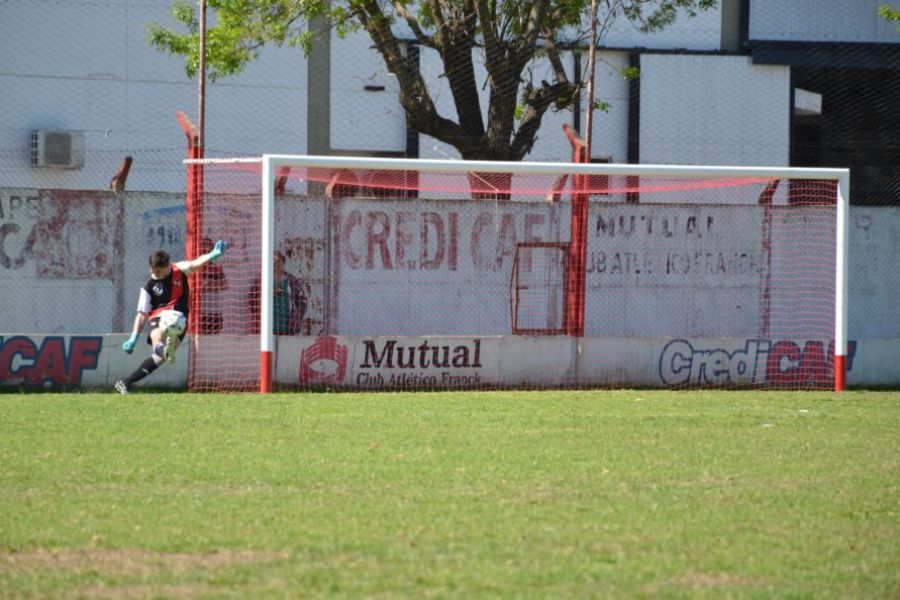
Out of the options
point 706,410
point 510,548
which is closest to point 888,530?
point 510,548

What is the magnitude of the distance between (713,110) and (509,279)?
11.2m

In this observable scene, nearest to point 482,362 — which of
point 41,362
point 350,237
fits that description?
point 350,237

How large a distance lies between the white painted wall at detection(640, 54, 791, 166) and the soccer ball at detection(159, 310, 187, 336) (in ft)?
47.4

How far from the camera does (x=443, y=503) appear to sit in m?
7.70

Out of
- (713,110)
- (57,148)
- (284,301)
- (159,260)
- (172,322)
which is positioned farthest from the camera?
(713,110)

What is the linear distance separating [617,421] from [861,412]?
274 centimetres

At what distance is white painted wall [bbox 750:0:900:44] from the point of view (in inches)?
1104

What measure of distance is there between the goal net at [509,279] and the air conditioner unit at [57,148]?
5675mm

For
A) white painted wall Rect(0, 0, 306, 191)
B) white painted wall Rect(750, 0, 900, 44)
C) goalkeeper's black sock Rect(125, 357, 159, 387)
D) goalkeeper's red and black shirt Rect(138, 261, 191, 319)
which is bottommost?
goalkeeper's black sock Rect(125, 357, 159, 387)

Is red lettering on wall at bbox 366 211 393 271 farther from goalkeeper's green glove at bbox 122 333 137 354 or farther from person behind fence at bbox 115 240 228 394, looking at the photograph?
goalkeeper's green glove at bbox 122 333 137 354

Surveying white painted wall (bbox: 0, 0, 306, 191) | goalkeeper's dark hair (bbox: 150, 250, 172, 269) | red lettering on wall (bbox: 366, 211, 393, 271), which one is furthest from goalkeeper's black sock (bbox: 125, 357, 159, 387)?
white painted wall (bbox: 0, 0, 306, 191)

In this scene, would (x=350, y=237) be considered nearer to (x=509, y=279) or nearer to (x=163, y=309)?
(x=509, y=279)

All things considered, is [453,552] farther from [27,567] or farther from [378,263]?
[378,263]

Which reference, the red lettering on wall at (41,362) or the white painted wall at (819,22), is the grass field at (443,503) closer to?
the red lettering on wall at (41,362)
